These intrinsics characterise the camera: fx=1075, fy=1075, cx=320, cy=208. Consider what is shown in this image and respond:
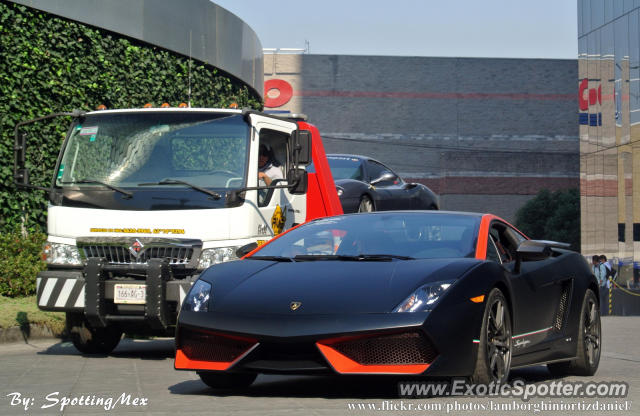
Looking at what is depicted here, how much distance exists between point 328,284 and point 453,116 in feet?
216

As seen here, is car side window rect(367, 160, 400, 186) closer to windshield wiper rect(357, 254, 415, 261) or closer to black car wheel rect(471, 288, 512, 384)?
windshield wiper rect(357, 254, 415, 261)

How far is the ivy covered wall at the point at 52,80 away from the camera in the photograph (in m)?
15.9

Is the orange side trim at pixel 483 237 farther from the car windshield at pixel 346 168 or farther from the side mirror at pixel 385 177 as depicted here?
the side mirror at pixel 385 177

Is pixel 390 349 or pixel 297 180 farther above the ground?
pixel 297 180

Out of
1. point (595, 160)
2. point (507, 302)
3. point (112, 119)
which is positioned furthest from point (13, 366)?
point (595, 160)

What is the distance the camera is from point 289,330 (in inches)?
262

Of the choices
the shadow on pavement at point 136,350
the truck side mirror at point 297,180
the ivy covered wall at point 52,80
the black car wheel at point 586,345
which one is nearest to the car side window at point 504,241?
the black car wheel at point 586,345

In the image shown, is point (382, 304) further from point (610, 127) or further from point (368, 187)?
point (610, 127)

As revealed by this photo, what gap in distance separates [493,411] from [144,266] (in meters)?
4.70

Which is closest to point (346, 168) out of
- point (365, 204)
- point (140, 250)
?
point (365, 204)

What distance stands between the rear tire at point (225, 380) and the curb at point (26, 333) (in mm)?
5460

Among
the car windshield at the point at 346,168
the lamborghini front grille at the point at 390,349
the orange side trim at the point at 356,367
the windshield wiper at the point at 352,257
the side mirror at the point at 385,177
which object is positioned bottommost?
the orange side trim at the point at 356,367

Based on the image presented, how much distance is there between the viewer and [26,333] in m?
12.6

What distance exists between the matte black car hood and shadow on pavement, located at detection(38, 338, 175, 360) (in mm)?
3768
